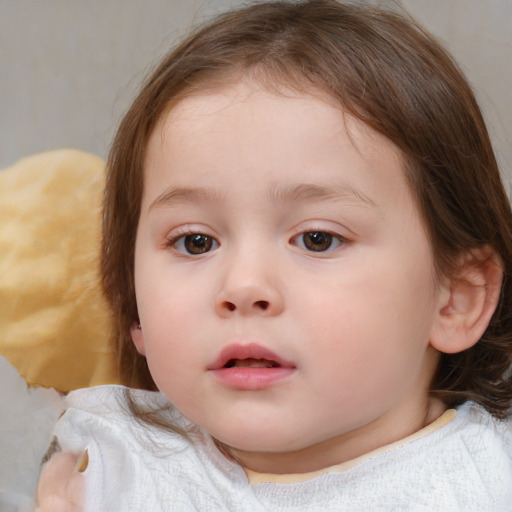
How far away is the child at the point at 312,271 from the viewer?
1.07m

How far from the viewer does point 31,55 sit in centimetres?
167

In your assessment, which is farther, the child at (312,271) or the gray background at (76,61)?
the gray background at (76,61)

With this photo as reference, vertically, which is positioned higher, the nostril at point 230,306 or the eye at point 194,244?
the eye at point 194,244

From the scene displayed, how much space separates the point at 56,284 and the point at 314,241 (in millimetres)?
589

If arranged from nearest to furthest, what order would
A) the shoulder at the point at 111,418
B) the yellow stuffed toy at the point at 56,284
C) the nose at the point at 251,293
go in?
the nose at the point at 251,293 → the shoulder at the point at 111,418 → the yellow stuffed toy at the point at 56,284

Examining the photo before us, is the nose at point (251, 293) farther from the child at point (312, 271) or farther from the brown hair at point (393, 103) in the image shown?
the brown hair at point (393, 103)

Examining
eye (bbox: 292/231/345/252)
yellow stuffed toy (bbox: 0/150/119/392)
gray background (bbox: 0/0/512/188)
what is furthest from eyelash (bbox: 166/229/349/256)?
gray background (bbox: 0/0/512/188)

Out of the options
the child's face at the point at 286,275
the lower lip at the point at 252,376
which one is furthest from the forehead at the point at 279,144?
the lower lip at the point at 252,376

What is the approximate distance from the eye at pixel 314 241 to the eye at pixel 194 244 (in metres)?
0.10

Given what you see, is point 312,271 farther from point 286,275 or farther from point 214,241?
point 214,241

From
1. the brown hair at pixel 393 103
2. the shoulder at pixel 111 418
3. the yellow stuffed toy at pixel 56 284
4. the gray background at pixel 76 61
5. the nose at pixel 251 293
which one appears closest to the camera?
the nose at pixel 251 293

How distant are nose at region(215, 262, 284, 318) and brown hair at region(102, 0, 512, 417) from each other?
0.22 m

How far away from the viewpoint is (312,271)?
1.07 m

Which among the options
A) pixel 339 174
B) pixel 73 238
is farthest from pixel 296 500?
pixel 73 238
